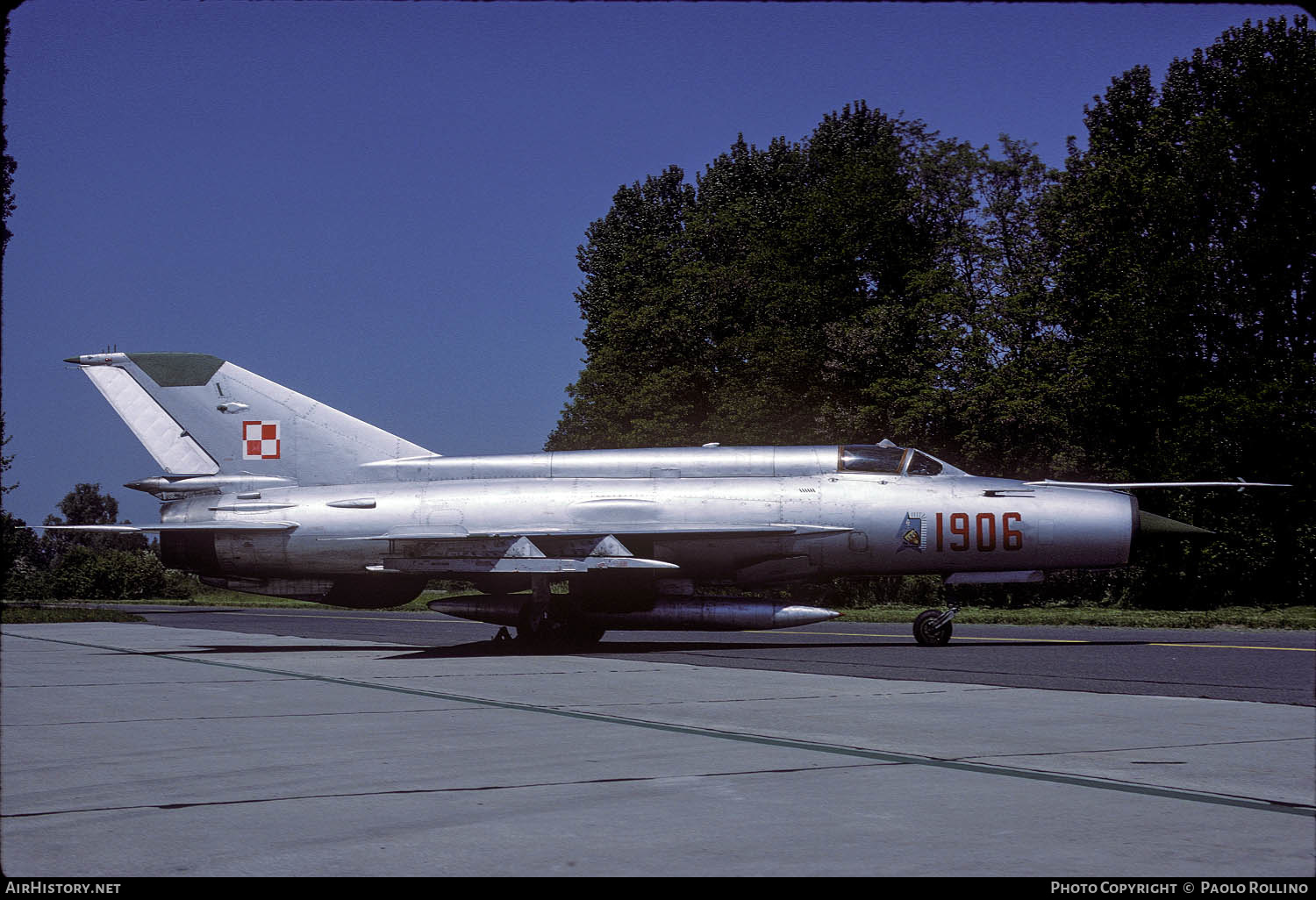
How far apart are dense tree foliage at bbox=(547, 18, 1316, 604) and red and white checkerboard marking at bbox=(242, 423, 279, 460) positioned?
93.7ft

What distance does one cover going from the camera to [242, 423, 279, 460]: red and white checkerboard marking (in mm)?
19797

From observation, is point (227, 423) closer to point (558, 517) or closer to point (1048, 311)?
point (558, 517)

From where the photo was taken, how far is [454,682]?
12750 mm

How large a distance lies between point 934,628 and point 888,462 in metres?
2.59

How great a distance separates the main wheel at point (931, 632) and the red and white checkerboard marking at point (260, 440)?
34.0ft

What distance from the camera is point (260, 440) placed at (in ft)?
65.1

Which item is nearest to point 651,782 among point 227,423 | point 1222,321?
point 227,423

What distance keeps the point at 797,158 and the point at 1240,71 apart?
21989mm

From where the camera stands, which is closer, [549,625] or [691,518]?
[549,625]

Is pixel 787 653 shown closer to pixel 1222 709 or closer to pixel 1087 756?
pixel 1222 709

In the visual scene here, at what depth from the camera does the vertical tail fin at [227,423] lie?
64.8 ft

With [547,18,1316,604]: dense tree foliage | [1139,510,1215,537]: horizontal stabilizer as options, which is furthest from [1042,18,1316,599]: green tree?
[1139,510,1215,537]: horizontal stabilizer

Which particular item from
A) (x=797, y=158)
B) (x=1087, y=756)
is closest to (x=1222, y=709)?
(x=1087, y=756)
